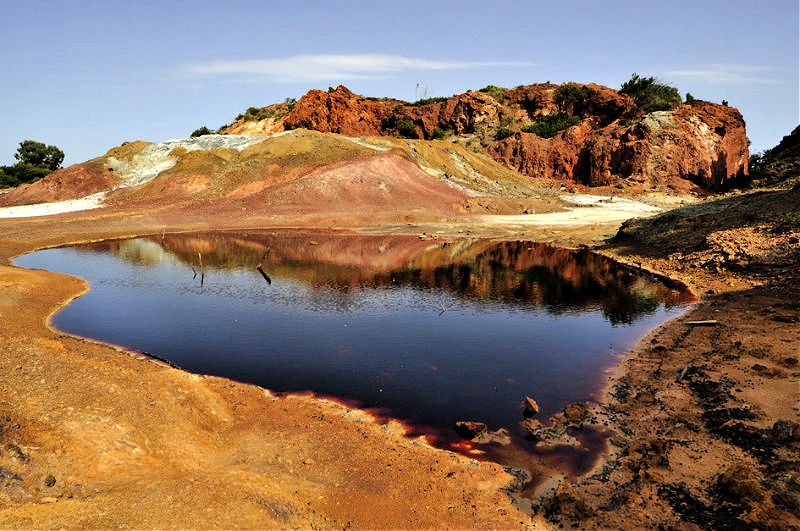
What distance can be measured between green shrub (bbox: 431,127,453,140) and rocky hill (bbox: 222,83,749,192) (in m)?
0.21

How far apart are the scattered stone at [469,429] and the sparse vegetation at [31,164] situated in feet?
358

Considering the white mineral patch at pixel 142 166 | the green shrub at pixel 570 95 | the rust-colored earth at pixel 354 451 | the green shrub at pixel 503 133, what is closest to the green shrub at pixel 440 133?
the green shrub at pixel 503 133

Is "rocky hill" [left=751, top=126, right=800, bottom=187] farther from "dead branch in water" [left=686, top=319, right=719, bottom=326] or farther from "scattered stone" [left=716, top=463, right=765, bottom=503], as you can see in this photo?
"scattered stone" [left=716, top=463, right=765, bottom=503]

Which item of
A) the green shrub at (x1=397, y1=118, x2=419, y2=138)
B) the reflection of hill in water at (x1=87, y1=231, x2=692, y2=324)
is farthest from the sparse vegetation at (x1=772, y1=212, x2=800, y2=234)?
the green shrub at (x1=397, y1=118, x2=419, y2=138)

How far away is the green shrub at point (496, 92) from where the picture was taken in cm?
10388

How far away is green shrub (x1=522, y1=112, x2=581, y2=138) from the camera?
92.1m

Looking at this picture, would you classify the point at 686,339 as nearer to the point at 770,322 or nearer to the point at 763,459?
the point at 770,322

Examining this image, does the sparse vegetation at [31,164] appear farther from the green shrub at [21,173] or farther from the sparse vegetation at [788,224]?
the sparse vegetation at [788,224]

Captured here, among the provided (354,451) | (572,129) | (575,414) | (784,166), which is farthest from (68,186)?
(784,166)

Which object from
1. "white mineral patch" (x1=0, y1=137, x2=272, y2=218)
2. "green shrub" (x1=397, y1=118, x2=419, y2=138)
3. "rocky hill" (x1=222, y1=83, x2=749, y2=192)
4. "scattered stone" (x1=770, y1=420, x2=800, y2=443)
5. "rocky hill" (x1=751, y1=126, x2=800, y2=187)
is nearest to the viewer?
"scattered stone" (x1=770, y1=420, x2=800, y2=443)

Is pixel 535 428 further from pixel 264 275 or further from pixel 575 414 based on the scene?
pixel 264 275

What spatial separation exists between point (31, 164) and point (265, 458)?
394ft

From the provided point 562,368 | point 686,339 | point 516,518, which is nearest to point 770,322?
point 686,339

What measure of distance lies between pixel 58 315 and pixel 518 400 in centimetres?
2025
